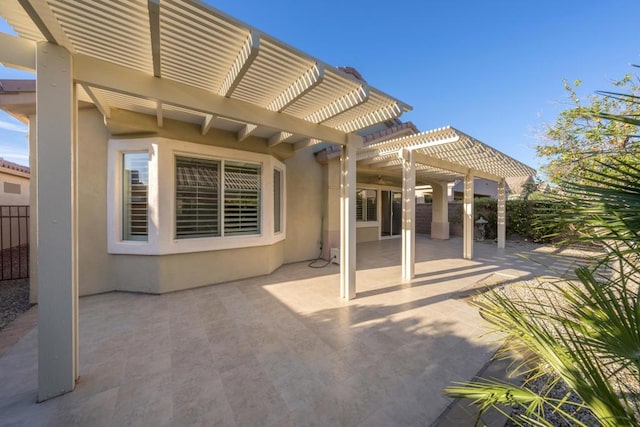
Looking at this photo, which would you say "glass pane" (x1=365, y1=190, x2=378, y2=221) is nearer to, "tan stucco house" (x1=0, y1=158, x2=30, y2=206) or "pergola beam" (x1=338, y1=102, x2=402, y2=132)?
"pergola beam" (x1=338, y1=102, x2=402, y2=132)

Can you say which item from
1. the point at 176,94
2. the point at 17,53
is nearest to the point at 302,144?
the point at 176,94

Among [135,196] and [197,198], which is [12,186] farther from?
[197,198]

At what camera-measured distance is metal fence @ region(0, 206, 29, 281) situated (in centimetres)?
637

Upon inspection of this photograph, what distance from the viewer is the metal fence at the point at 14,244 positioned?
6373 mm

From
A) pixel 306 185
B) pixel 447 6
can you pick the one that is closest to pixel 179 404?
pixel 306 185

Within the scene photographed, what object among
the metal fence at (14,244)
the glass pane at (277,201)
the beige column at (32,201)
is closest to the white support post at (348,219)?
the glass pane at (277,201)

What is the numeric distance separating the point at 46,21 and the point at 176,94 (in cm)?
119

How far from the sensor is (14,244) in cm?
909

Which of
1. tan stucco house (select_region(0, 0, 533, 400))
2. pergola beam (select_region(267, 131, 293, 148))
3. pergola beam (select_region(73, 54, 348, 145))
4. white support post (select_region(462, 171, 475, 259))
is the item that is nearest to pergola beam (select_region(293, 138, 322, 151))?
tan stucco house (select_region(0, 0, 533, 400))

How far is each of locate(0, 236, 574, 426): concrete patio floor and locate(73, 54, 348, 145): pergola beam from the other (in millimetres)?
3249

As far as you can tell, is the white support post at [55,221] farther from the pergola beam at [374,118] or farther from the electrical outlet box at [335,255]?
the electrical outlet box at [335,255]

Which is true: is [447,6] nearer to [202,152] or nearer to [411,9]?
[411,9]

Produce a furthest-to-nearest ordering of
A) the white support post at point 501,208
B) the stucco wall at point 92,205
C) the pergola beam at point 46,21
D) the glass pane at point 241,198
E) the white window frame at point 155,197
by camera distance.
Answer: the white support post at point 501,208
the glass pane at point 241,198
the white window frame at point 155,197
the stucco wall at point 92,205
the pergola beam at point 46,21

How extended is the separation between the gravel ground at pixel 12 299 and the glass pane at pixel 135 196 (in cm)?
196
